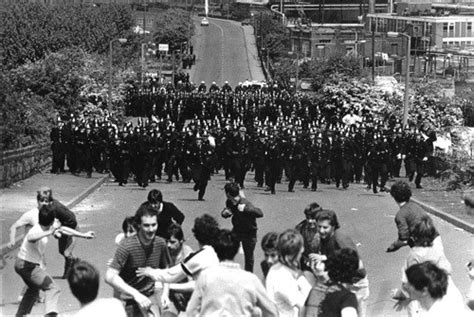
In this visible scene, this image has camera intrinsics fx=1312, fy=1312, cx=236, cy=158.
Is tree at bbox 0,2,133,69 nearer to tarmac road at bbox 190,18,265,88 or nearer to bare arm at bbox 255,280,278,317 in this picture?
tarmac road at bbox 190,18,265,88

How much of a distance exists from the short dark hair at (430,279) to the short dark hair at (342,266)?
62 centimetres

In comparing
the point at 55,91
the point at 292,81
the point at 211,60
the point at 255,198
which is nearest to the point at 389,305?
the point at 255,198

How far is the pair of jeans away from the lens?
41.8ft

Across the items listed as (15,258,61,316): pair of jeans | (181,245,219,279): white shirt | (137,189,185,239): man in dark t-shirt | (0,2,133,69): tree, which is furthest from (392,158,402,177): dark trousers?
(0,2,133,69): tree

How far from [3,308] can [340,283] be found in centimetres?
601

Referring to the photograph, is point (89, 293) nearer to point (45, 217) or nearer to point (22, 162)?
point (45, 217)

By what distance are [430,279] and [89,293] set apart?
7.72 feet

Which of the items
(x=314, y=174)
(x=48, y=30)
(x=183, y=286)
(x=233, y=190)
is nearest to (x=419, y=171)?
(x=314, y=174)

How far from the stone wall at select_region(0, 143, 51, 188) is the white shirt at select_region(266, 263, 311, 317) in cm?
2022

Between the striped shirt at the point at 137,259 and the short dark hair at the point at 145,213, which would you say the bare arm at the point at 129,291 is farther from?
the short dark hair at the point at 145,213

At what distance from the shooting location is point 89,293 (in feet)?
29.3

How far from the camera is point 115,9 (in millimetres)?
97312

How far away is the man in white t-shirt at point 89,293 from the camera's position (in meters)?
8.84

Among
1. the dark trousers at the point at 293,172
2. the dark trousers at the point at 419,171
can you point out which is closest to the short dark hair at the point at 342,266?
the dark trousers at the point at 293,172
